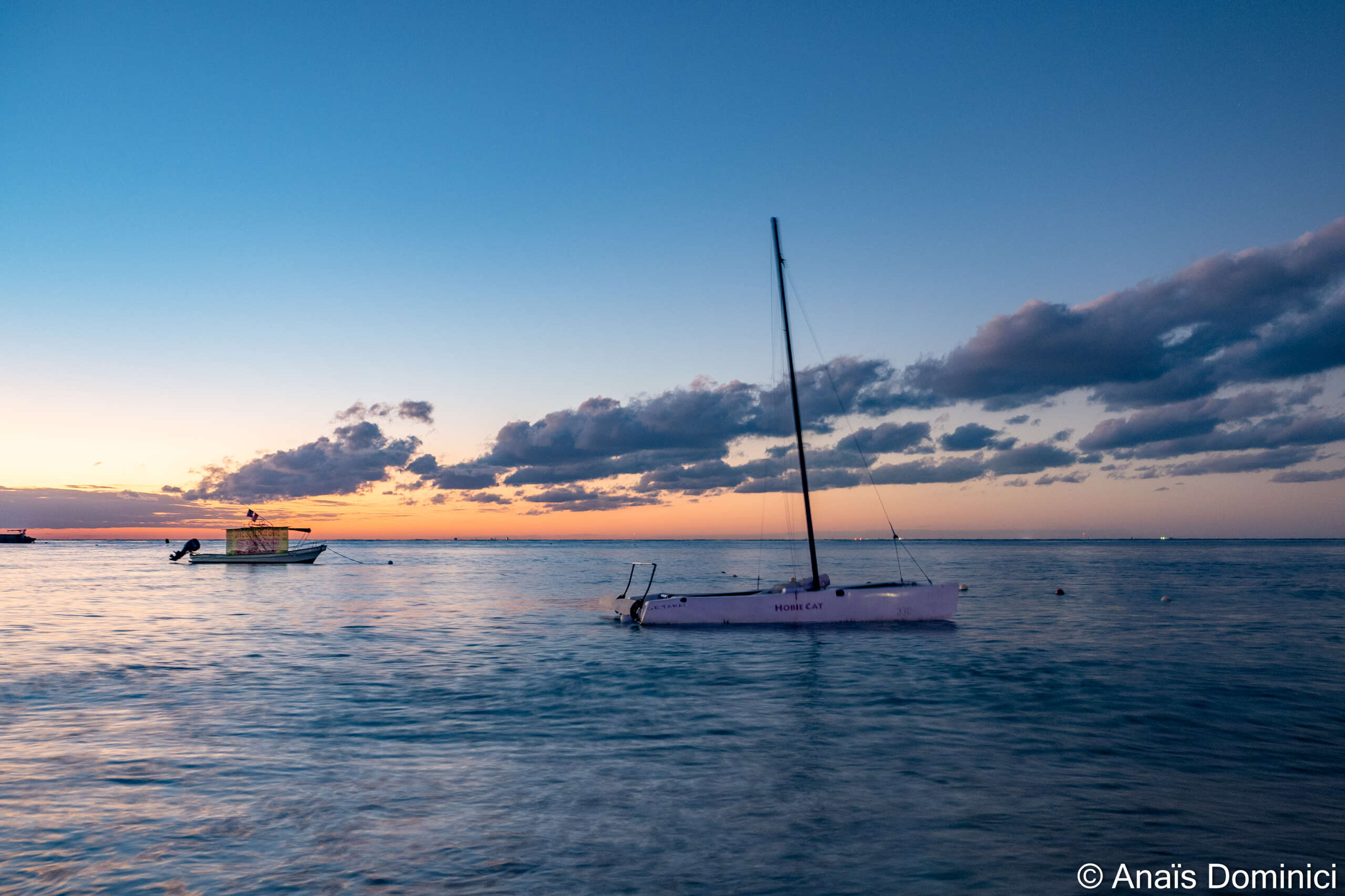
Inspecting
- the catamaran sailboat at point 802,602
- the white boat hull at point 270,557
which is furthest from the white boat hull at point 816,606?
the white boat hull at point 270,557

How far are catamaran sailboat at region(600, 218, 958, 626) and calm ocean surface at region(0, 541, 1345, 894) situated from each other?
128cm

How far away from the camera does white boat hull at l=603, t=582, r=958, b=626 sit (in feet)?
126

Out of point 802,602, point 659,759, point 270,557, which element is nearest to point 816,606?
point 802,602

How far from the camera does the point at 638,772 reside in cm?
1503

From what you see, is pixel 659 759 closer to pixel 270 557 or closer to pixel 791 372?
pixel 791 372

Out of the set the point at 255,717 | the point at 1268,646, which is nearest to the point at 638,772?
the point at 255,717

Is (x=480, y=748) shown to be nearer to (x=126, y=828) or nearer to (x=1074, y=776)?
(x=126, y=828)

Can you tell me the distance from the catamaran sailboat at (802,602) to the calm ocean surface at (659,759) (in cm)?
128

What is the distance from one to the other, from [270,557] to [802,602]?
315 feet

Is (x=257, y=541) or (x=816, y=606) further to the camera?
(x=257, y=541)

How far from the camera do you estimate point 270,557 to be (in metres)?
109

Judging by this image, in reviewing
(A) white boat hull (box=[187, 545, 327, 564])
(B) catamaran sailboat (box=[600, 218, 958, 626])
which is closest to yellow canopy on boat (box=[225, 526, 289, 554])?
(A) white boat hull (box=[187, 545, 327, 564])

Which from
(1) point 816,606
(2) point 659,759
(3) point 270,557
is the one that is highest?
(2) point 659,759

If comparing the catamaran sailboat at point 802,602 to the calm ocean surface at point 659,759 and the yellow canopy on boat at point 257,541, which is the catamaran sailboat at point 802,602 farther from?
the yellow canopy on boat at point 257,541
